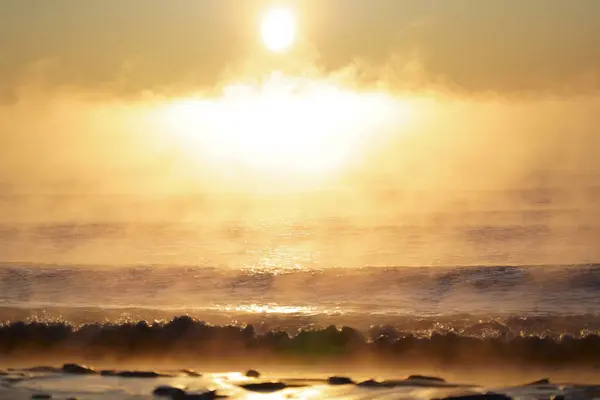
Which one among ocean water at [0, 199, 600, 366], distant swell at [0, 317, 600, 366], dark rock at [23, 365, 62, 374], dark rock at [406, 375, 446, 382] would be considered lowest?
dark rock at [406, 375, 446, 382]

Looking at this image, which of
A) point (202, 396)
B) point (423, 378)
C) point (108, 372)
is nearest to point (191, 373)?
point (108, 372)

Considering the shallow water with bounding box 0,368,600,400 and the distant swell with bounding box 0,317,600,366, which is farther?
the distant swell with bounding box 0,317,600,366

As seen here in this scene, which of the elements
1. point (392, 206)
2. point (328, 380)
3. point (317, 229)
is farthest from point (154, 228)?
point (328, 380)

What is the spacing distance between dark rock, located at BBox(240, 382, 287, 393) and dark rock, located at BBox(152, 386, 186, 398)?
900 mm

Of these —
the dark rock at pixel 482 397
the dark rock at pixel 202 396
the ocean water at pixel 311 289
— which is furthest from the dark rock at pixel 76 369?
the dark rock at pixel 482 397

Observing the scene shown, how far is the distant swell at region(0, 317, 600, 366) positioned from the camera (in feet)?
45.1

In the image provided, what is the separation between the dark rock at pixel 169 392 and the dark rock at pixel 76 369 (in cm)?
163

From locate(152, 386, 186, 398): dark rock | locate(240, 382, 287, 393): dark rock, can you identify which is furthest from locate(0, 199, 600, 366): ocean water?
locate(152, 386, 186, 398): dark rock

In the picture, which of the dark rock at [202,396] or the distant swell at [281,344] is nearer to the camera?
the dark rock at [202,396]

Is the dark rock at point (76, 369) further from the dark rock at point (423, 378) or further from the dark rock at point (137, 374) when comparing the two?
the dark rock at point (423, 378)

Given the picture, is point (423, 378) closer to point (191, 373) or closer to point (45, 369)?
point (191, 373)

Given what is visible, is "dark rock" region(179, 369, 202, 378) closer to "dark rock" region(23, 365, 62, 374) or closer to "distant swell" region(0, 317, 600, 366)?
"distant swell" region(0, 317, 600, 366)

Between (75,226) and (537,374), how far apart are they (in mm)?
28872

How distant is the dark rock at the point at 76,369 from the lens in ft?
38.8
